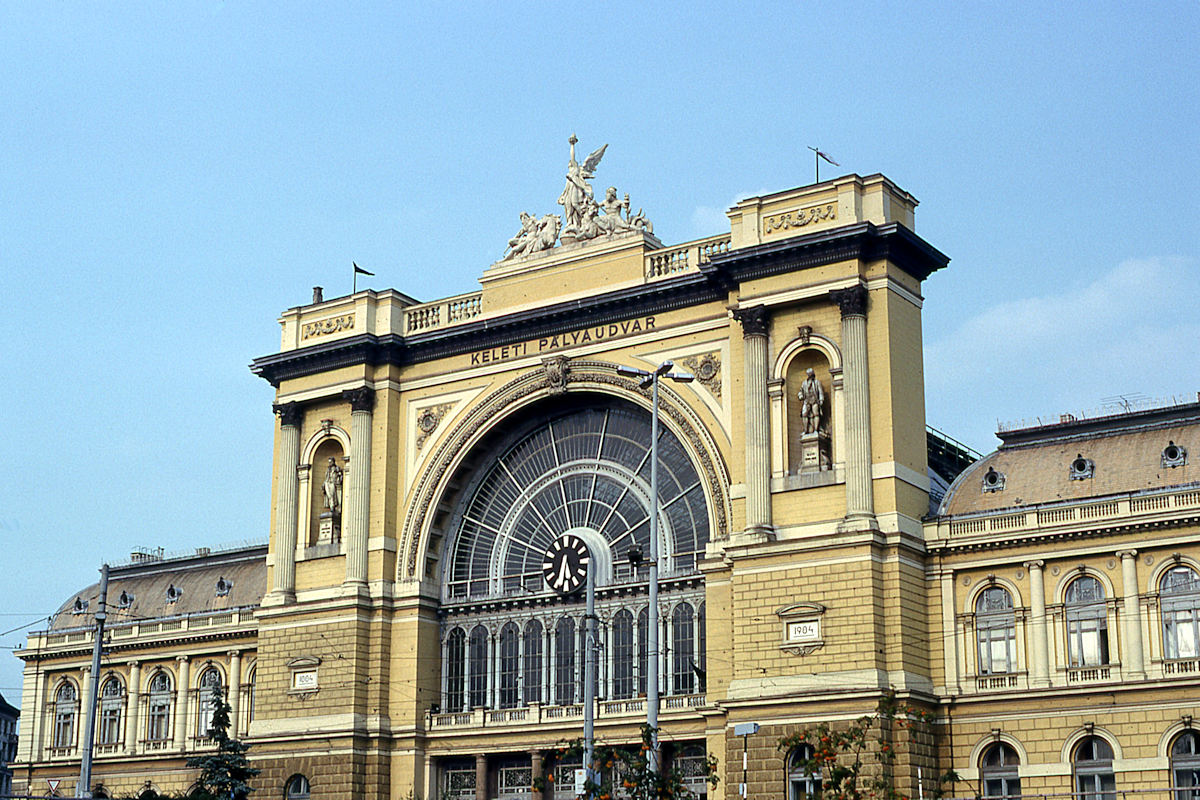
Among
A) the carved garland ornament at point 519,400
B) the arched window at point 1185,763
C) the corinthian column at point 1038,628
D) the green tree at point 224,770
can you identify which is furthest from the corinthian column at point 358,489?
the arched window at point 1185,763

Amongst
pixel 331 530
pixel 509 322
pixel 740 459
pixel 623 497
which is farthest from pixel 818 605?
pixel 331 530

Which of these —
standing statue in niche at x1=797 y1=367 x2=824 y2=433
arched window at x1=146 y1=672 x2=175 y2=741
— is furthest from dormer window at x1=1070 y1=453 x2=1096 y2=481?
arched window at x1=146 y1=672 x2=175 y2=741

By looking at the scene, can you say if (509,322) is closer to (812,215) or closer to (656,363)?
(656,363)

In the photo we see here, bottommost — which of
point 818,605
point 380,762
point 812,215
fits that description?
point 380,762

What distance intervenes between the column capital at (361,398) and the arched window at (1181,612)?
3268 centimetres

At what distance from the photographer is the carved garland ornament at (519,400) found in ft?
196

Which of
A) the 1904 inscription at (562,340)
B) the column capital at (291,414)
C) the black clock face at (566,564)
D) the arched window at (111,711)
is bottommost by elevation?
the arched window at (111,711)

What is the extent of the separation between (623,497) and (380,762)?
1424 centimetres

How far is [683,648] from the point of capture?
200 ft

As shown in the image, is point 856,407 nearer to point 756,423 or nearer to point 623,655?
point 756,423

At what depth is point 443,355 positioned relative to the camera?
225ft

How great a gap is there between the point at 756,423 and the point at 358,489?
61.1 feet

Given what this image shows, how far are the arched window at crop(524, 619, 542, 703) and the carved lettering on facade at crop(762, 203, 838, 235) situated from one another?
18.1m

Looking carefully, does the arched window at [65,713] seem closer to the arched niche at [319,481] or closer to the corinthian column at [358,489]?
the arched niche at [319,481]
